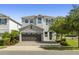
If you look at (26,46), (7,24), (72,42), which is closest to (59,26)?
(72,42)

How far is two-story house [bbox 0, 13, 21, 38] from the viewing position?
17064mm

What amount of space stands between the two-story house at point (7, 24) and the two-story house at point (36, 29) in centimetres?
42

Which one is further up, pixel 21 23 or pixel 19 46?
pixel 21 23

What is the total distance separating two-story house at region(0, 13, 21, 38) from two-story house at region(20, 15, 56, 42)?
42 centimetres

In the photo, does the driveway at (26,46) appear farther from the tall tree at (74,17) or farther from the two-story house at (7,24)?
A: the tall tree at (74,17)

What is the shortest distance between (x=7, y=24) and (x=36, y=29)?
1759 millimetres

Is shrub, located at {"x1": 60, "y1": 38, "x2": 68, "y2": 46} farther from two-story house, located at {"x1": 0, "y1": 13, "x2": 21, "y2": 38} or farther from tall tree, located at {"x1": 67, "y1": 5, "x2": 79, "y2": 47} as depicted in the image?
two-story house, located at {"x1": 0, "y1": 13, "x2": 21, "y2": 38}

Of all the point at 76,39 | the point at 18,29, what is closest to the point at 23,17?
the point at 18,29

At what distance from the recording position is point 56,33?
1738 cm

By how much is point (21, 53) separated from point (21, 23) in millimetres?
2678

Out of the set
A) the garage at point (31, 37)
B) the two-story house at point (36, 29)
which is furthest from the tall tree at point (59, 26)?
the garage at point (31, 37)
